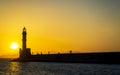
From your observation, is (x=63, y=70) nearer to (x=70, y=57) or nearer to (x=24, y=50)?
(x=70, y=57)

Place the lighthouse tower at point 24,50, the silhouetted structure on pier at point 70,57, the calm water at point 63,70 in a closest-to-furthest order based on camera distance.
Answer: the calm water at point 63,70 < the silhouetted structure on pier at point 70,57 < the lighthouse tower at point 24,50

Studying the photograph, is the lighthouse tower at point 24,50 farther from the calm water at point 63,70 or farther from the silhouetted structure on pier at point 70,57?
the calm water at point 63,70

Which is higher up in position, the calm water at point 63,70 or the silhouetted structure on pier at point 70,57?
the silhouetted structure on pier at point 70,57

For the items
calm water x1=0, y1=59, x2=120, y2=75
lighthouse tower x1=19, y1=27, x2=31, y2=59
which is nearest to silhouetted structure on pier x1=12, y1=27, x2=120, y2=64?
lighthouse tower x1=19, y1=27, x2=31, y2=59

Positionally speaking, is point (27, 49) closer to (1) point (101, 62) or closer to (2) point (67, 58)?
(2) point (67, 58)

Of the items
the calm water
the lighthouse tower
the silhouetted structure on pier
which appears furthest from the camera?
the lighthouse tower

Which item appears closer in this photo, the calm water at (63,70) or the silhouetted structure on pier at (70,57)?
the calm water at (63,70)

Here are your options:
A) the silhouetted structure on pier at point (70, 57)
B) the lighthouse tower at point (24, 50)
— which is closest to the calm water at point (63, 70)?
the silhouetted structure on pier at point (70, 57)

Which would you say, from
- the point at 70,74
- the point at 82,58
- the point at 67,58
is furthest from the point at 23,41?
the point at 70,74

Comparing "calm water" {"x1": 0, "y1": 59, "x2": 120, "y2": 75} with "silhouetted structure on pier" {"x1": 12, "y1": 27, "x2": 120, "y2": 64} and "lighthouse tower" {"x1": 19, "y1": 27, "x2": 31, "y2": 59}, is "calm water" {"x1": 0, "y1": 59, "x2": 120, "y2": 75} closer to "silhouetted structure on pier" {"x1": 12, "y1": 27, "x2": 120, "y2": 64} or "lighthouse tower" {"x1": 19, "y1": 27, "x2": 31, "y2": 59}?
"silhouetted structure on pier" {"x1": 12, "y1": 27, "x2": 120, "y2": 64}

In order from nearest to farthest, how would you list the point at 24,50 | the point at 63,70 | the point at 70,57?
the point at 63,70, the point at 70,57, the point at 24,50

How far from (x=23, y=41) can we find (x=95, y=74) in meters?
77.5

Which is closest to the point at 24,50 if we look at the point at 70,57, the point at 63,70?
the point at 70,57

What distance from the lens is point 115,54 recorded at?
96.2m
